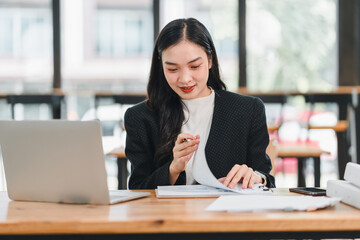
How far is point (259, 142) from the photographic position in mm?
1805

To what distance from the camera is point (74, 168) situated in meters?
1.23

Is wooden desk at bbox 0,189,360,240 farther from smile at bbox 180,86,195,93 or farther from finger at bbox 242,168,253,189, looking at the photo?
smile at bbox 180,86,195,93

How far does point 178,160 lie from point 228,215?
17.1 inches

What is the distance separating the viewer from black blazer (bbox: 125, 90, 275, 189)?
1765 millimetres

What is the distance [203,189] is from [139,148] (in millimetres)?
415

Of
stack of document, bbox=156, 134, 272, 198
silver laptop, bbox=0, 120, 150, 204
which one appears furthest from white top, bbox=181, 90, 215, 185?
silver laptop, bbox=0, 120, 150, 204

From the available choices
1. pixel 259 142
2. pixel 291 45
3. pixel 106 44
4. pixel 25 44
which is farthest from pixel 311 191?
pixel 25 44

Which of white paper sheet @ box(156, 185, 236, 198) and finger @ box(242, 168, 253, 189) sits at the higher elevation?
finger @ box(242, 168, 253, 189)

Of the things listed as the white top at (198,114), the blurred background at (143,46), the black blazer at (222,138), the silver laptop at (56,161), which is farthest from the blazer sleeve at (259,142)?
the blurred background at (143,46)

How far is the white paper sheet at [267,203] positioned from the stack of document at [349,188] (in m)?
0.05

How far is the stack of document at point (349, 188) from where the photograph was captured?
3.97 ft

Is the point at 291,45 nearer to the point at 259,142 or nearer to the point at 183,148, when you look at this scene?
the point at 259,142

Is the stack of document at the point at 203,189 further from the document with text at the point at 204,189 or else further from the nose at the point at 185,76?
the nose at the point at 185,76

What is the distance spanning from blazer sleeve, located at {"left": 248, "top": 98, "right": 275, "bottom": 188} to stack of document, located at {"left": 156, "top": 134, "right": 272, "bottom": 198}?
295mm
